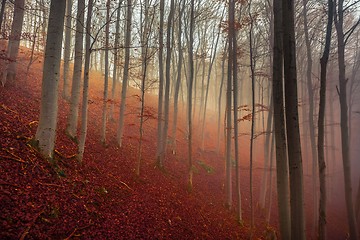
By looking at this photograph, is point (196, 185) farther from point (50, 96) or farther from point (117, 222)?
point (50, 96)

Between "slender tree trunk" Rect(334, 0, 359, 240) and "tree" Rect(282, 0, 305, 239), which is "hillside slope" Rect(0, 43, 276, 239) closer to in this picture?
"tree" Rect(282, 0, 305, 239)

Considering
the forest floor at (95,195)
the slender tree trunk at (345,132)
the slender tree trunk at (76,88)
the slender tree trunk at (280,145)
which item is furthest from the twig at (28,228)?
the slender tree trunk at (345,132)

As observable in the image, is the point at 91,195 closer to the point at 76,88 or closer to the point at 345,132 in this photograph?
the point at 76,88

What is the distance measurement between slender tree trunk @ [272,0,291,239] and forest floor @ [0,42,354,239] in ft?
9.21

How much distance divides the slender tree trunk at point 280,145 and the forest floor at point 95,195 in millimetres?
2808

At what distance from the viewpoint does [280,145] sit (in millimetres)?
5707

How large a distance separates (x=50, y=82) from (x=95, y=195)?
3143 millimetres

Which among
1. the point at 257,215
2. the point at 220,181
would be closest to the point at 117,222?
the point at 257,215

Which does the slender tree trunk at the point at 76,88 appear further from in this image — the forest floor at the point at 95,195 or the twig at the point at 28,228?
the twig at the point at 28,228

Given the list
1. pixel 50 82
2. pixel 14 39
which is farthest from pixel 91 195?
pixel 14 39

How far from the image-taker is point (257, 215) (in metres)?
12.7

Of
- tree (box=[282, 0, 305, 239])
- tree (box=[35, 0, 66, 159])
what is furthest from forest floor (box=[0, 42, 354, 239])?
tree (box=[282, 0, 305, 239])

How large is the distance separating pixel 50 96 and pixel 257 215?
1248 cm

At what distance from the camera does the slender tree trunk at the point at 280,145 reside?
5641mm
